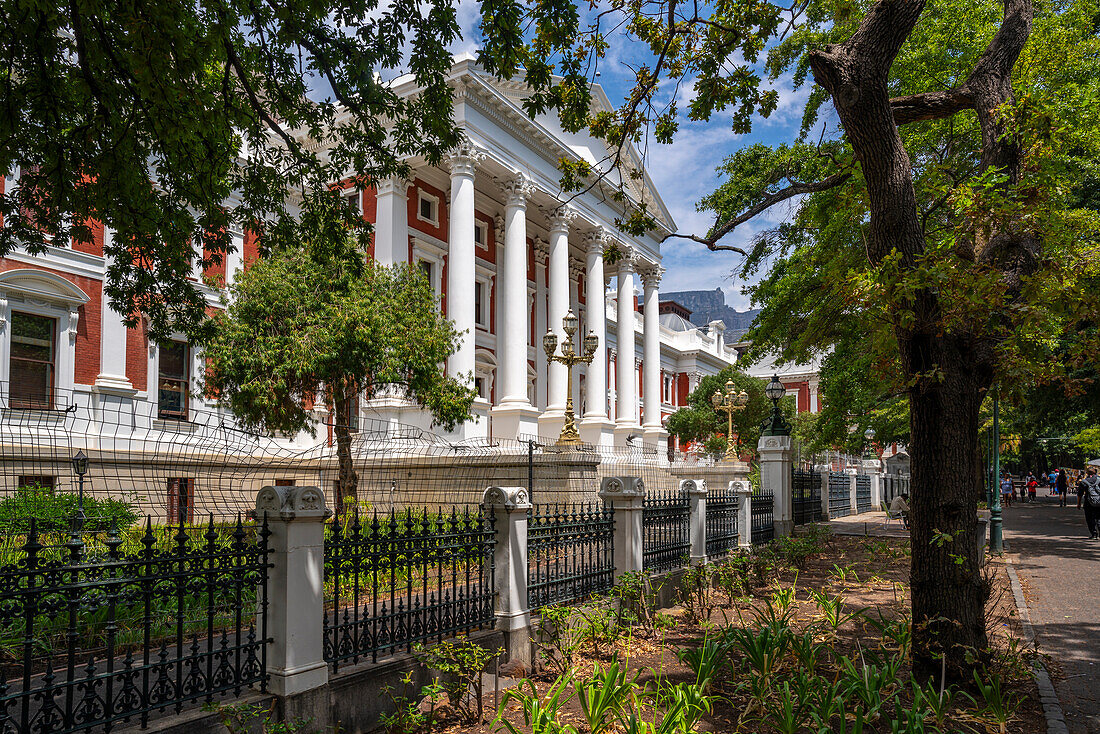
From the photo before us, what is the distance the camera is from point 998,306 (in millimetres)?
5496

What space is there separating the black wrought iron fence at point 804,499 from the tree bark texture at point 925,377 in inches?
483

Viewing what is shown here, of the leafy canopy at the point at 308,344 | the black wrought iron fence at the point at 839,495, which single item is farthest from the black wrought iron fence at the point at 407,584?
the black wrought iron fence at the point at 839,495

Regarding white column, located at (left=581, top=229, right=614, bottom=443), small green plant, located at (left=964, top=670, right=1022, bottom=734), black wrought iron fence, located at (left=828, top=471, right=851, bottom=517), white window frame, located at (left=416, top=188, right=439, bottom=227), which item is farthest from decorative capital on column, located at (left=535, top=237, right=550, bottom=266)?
small green plant, located at (left=964, top=670, right=1022, bottom=734)

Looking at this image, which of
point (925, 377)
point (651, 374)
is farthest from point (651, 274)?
point (925, 377)

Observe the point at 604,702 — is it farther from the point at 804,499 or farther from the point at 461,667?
the point at 804,499

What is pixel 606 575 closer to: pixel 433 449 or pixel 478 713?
pixel 478 713

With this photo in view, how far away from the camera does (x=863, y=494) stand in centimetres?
3569

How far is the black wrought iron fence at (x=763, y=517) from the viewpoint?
605 inches

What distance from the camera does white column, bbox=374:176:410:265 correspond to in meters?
25.7

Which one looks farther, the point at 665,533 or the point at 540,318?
the point at 540,318

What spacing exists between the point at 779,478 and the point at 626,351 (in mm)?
18690

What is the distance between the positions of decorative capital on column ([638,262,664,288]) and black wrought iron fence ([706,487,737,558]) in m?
26.1

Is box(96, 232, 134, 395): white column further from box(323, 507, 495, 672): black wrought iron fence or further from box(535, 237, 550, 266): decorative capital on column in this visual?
box(535, 237, 550, 266): decorative capital on column

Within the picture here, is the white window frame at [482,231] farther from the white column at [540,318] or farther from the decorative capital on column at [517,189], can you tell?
the decorative capital on column at [517,189]
